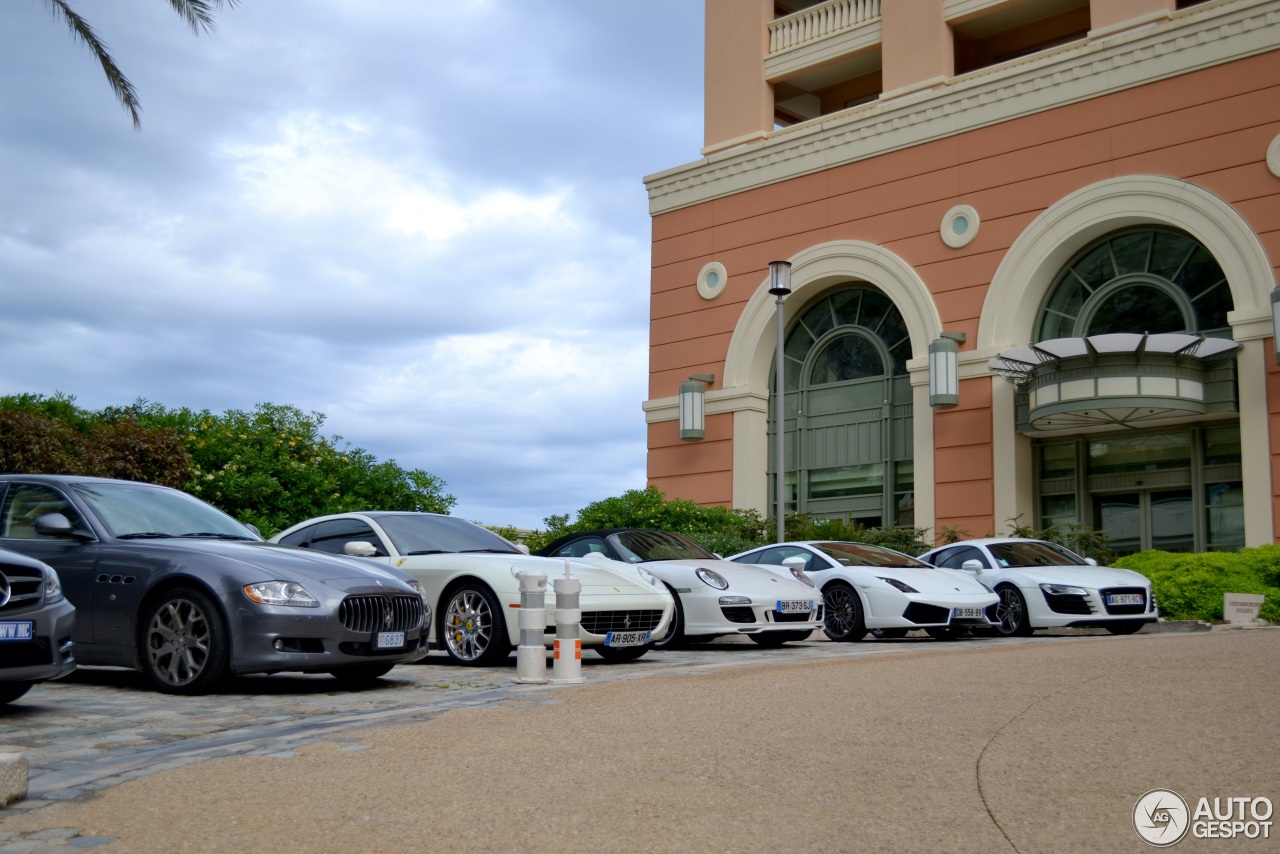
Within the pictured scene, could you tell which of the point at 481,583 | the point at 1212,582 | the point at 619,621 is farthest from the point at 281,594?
the point at 1212,582

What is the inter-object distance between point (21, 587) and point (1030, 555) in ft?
42.5

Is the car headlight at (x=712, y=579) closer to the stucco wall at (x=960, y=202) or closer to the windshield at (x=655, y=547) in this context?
the windshield at (x=655, y=547)

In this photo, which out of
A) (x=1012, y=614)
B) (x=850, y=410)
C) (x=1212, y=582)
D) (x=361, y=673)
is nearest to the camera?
(x=361, y=673)

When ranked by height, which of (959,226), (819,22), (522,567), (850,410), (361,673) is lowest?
(361,673)

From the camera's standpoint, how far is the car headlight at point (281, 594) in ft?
24.9

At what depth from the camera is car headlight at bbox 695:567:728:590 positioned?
1202 cm

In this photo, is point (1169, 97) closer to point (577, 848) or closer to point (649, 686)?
point (649, 686)

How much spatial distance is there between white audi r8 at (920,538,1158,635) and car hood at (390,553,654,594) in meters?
6.17

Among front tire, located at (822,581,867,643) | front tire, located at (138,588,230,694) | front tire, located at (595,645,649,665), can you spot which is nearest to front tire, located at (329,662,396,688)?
front tire, located at (138,588,230,694)

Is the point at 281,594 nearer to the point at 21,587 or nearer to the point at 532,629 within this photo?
the point at 21,587

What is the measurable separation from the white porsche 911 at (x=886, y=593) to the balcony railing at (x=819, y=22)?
57.5 ft

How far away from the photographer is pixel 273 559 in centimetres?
800

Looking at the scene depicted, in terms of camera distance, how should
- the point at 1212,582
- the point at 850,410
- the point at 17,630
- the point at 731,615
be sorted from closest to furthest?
the point at 17,630, the point at 731,615, the point at 1212,582, the point at 850,410

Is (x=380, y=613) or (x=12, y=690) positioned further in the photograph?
(x=380, y=613)
